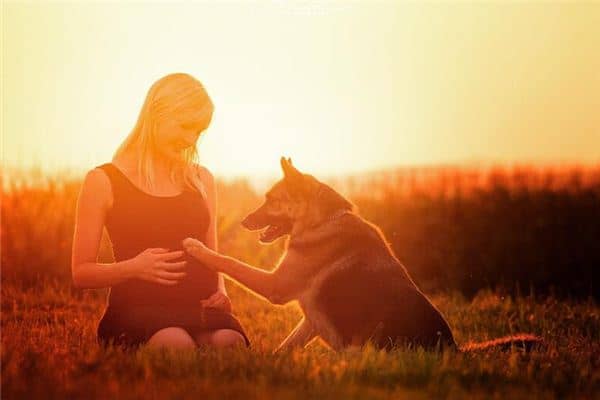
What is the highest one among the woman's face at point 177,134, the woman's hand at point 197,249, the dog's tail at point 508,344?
the woman's face at point 177,134

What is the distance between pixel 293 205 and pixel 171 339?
5.75 ft

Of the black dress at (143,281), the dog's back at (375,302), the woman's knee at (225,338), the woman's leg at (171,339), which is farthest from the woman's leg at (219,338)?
the dog's back at (375,302)

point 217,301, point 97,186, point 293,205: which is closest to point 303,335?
point 217,301

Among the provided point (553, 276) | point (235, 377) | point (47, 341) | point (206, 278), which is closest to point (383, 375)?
point (235, 377)

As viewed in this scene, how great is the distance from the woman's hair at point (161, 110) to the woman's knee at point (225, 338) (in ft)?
3.79

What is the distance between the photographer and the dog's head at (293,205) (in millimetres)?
7254

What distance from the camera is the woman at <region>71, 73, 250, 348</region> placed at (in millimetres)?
6156

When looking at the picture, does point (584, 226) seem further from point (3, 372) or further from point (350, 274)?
point (3, 372)

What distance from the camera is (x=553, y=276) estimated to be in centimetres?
1352

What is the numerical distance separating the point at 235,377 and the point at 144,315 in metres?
0.86

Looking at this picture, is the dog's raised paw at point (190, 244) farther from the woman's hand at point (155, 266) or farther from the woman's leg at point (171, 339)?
the woman's leg at point (171, 339)

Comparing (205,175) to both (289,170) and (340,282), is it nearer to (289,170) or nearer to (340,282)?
(289,170)

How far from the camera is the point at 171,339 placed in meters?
6.24

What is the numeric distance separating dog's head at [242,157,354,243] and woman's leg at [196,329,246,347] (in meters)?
1.18
